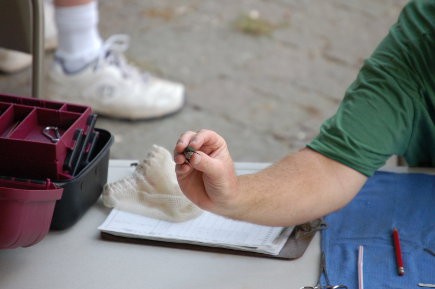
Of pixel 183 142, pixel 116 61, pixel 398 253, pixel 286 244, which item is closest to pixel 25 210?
pixel 183 142

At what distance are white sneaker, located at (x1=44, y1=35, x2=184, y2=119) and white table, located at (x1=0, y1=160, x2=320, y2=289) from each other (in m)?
1.62

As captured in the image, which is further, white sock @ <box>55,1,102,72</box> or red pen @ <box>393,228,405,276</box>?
white sock @ <box>55,1,102,72</box>

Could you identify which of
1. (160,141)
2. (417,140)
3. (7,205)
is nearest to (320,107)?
(160,141)

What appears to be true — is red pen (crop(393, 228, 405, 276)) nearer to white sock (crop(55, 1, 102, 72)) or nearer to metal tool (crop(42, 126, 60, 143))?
metal tool (crop(42, 126, 60, 143))

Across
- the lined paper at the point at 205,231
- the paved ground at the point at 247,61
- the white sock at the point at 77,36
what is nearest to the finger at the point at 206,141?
the lined paper at the point at 205,231

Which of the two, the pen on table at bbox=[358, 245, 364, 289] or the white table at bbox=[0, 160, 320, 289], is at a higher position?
the pen on table at bbox=[358, 245, 364, 289]

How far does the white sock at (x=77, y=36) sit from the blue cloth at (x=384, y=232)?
1569 millimetres

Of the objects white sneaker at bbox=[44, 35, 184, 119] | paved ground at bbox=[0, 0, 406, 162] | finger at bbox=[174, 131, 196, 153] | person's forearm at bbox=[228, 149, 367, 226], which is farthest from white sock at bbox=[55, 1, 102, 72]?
finger at bbox=[174, 131, 196, 153]

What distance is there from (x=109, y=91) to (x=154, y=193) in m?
1.57

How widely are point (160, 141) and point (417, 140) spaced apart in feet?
4.76

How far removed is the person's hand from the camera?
103cm

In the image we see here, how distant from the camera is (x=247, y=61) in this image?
3.25m

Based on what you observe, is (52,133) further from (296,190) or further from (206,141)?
(296,190)

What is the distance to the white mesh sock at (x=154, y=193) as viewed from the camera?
123 centimetres
